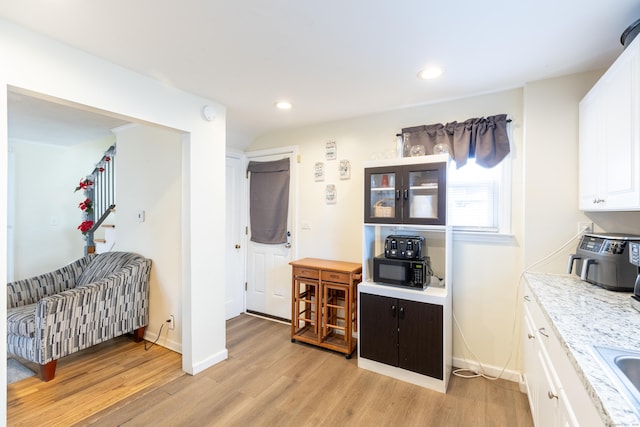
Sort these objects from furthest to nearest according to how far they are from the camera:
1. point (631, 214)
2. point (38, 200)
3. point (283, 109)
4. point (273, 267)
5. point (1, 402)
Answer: point (38, 200)
point (273, 267)
point (283, 109)
point (631, 214)
point (1, 402)

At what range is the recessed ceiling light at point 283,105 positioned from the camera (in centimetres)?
270

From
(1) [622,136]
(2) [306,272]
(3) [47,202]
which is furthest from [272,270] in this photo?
(3) [47,202]

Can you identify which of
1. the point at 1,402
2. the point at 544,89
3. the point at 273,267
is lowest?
the point at 1,402

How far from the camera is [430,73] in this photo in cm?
212

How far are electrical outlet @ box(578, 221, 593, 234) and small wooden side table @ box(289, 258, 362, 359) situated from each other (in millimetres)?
1755

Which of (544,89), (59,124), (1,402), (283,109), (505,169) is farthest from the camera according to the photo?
(59,124)

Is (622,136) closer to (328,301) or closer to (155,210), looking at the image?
(328,301)

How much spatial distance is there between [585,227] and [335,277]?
199cm

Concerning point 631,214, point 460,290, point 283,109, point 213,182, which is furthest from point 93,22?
point 631,214

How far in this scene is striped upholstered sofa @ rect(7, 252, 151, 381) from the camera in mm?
2326

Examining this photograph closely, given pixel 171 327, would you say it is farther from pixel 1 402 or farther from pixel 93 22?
pixel 93 22

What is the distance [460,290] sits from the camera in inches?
103

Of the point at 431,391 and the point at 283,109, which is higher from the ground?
the point at 283,109

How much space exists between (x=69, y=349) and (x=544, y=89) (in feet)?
14.2
